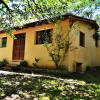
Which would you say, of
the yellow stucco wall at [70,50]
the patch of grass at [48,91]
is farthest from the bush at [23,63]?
the patch of grass at [48,91]

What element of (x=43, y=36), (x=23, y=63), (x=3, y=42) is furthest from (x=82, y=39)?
(x=3, y=42)

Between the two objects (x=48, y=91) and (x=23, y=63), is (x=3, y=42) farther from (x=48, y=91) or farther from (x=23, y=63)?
(x=48, y=91)

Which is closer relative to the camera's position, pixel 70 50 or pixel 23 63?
pixel 70 50

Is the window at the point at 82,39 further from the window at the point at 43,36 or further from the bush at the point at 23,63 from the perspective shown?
the bush at the point at 23,63

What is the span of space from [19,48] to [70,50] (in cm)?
564

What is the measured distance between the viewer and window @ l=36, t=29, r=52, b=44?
35.2 ft

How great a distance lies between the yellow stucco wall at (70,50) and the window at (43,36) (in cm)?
28

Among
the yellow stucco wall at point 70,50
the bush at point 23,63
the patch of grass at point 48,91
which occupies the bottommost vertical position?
the patch of grass at point 48,91

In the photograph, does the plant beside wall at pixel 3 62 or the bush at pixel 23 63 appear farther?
the plant beside wall at pixel 3 62

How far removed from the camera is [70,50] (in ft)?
33.4

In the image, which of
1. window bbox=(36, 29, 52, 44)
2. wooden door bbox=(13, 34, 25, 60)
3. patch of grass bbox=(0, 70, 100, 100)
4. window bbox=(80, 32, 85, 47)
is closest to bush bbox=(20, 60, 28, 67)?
wooden door bbox=(13, 34, 25, 60)

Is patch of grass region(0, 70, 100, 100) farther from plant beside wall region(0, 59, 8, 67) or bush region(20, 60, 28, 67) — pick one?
plant beside wall region(0, 59, 8, 67)

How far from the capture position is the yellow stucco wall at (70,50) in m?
10.5

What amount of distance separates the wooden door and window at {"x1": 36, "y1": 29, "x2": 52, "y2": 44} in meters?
1.93
